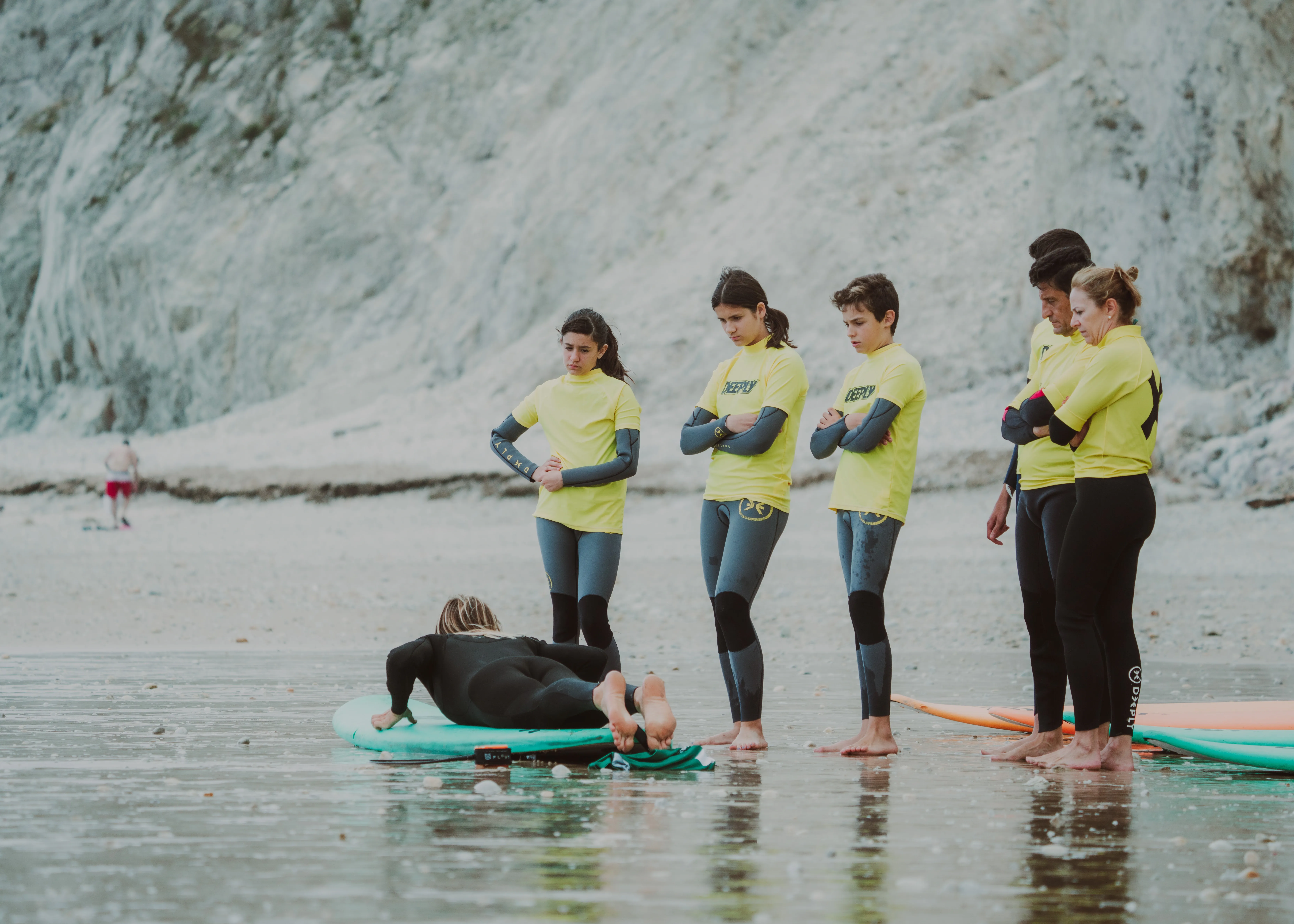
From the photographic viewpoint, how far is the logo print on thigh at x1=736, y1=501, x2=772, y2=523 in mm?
5980

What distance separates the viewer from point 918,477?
22.8m

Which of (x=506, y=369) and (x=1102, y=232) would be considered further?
(x=506, y=369)

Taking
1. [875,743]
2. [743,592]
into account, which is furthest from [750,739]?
[743,592]

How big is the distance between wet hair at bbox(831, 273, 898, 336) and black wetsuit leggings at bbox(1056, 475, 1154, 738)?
1123 mm

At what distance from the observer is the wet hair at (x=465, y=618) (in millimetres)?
5805

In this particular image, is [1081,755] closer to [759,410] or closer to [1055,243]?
[759,410]

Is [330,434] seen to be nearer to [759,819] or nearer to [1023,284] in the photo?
[1023,284]

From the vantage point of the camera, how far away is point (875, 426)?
5.83 metres

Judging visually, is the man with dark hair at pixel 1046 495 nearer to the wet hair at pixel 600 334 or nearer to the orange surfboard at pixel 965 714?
the orange surfboard at pixel 965 714

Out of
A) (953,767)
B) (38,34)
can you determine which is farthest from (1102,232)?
(38,34)

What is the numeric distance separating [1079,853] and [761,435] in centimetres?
261

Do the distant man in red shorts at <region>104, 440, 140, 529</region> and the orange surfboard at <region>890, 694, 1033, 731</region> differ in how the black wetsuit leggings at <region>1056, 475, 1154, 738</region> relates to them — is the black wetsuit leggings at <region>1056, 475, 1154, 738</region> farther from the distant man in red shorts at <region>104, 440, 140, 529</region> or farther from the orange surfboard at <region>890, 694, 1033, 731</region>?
the distant man in red shorts at <region>104, 440, 140, 529</region>

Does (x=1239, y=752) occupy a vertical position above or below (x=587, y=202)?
below

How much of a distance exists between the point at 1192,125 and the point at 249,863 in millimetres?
22313
